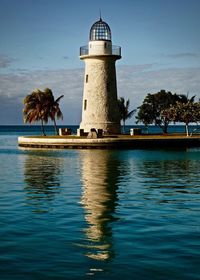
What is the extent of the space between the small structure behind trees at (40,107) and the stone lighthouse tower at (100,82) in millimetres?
10004

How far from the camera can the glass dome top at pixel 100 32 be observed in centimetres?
5922

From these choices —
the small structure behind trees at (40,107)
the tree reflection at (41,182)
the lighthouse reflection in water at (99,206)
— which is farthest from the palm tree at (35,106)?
the lighthouse reflection in water at (99,206)

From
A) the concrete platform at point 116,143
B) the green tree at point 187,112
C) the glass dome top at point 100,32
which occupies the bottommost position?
the concrete platform at point 116,143

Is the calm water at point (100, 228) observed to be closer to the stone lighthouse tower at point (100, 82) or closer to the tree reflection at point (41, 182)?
the tree reflection at point (41, 182)

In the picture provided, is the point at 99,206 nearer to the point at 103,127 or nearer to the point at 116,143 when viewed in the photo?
the point at 116,143

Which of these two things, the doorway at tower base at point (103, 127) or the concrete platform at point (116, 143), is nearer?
the concrete platform at point (116, 143)

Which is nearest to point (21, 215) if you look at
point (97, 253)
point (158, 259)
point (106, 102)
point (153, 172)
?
point (97, 253)

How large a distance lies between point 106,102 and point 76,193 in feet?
128

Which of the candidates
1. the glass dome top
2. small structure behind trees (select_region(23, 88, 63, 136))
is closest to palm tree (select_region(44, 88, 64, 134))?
small structure behind trees (select_region(23, 88, 63, 136))

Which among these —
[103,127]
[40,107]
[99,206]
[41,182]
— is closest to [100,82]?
[103,127]

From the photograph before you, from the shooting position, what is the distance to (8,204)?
700 inches

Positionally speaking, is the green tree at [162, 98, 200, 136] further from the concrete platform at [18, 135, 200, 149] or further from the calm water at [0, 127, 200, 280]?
the calm water at [0, 127, 200, 280]

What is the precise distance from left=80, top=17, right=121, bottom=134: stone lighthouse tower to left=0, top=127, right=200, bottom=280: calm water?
33.2 m

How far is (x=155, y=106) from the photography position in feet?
263
